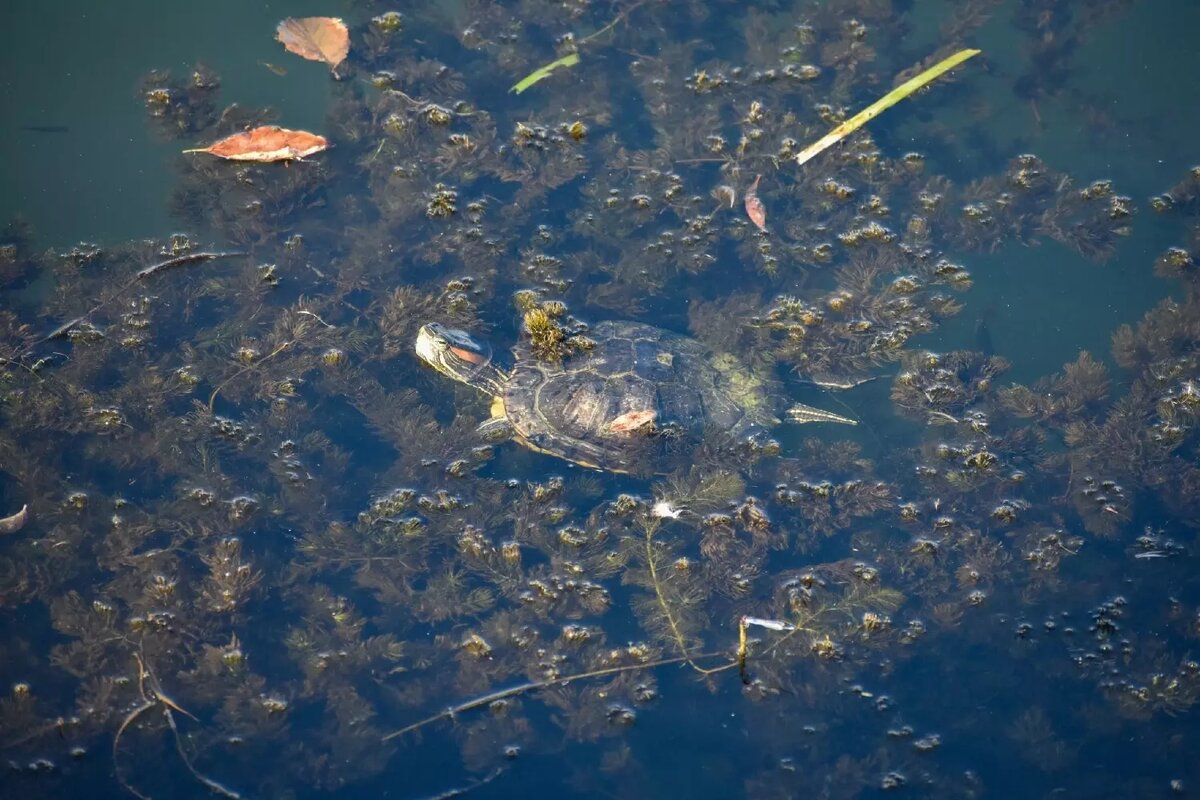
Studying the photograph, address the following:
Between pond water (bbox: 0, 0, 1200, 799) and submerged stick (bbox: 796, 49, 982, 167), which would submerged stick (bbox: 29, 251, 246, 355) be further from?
submerged stick (bbox: 796, 49, 982, 167)

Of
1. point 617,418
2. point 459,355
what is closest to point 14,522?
point 459,355

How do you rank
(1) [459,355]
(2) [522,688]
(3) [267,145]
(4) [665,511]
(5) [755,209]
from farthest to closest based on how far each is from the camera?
(5) [755,209] → (3) [267,145] → (1) [459,355] → (4) [665,511] → (2) [522,688]

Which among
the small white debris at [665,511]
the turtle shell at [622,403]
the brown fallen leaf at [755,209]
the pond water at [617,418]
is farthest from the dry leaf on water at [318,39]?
the small white debris at [665,511]

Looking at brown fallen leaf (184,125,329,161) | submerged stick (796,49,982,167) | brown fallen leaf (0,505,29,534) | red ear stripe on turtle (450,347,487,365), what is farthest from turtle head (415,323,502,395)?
submerged stick (796,49,982,167)

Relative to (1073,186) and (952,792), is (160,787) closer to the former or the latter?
(952,792)

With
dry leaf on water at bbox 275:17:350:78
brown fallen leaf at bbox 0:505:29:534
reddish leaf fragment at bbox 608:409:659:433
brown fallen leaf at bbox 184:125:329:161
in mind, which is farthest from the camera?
dry leaf on water at bbox 275:17:350:78

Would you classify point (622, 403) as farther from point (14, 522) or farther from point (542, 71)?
point (14, 522)
